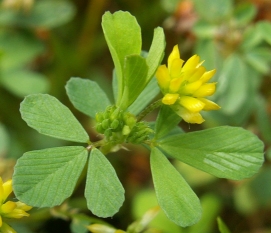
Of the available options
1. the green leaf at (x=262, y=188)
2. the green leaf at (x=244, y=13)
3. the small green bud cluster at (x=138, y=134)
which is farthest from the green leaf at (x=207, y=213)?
the small green bud cluster at (x=138, y=134)

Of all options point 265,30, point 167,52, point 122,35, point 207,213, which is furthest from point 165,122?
point 167,52

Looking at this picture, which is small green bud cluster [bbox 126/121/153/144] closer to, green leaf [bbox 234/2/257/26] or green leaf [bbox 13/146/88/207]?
green leaf [bbox 13/146/88/207]

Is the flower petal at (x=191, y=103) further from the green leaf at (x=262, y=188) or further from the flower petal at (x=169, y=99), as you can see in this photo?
the green leaf at (x=262, y=188)

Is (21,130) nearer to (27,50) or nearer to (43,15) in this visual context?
(27,50)

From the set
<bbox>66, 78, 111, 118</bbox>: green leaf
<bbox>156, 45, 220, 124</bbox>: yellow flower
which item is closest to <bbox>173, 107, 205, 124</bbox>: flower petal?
<bbox>156, 45, 220, 124</bbox>: yellow flower

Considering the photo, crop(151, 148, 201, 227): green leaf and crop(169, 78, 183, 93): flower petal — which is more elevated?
crop(169, 78, 183, 93): flower petal

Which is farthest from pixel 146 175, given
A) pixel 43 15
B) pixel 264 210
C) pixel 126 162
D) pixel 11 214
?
pixel 11 214
